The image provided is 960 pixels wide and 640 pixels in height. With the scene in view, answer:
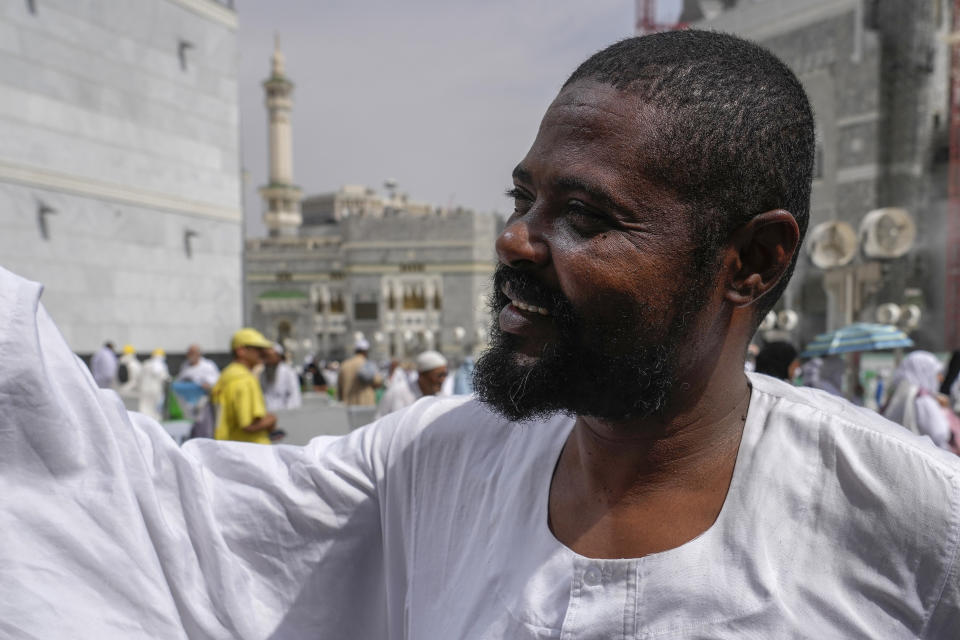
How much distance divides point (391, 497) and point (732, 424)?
0.52 m

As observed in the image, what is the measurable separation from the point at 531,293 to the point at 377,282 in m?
39.6

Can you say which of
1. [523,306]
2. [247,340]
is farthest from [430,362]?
[523,306]

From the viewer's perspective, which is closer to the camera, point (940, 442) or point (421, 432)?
point (421, 432)

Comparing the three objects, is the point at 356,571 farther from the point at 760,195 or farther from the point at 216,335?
the point at 216,335

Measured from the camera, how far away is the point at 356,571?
118 cm

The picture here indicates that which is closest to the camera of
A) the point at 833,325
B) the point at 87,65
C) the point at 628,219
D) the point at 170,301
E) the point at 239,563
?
the point at 628,219

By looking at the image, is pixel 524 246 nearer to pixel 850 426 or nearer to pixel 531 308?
pixel 531 308

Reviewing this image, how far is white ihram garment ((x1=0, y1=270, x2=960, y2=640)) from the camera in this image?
813mm

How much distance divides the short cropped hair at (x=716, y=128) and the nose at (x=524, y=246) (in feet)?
0.49

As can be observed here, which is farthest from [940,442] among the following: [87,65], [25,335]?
[87,65]

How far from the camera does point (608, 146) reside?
0.88 meters

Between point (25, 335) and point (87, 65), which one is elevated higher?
point (87, 65)

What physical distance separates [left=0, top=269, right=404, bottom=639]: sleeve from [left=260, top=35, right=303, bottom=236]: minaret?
52275 millimetres

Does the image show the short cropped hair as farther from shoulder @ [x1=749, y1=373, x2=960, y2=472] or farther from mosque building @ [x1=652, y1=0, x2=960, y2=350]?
mosque building @ [x1=652, y1=0, x2=960, y2=350]
